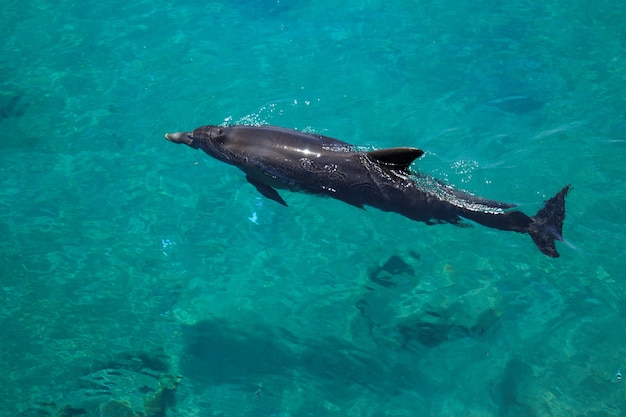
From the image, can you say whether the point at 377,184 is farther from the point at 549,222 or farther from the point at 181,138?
the point at 181,138

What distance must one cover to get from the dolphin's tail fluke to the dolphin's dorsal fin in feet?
5.73

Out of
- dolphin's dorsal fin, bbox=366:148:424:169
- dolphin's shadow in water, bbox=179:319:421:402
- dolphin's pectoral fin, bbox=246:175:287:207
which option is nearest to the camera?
dolphin's dorsal fin, bbox=366:148:424:169

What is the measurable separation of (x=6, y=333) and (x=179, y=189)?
9.85ft

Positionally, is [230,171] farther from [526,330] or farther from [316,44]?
[526,330]

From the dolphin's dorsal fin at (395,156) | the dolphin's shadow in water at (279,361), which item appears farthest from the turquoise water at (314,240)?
the dolphin's dorsal fin at (395,156)

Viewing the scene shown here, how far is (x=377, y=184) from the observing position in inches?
278

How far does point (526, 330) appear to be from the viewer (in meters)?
7.41

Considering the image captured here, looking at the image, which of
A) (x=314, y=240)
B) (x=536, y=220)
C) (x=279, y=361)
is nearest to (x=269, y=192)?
(x=314, y=240)

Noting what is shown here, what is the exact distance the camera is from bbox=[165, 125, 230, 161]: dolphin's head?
8000 millimetres

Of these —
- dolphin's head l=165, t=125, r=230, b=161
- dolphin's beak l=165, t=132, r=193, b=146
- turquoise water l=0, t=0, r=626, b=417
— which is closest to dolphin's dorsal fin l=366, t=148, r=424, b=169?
turquoise water l=0, t=0, r=626, b=417

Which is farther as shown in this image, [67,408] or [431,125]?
[431,125]

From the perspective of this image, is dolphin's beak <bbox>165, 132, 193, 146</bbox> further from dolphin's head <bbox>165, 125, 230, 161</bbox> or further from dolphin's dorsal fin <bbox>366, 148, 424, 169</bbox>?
dolphin's dorsal fin <bbox>366, 148, 424, 169</bbox>

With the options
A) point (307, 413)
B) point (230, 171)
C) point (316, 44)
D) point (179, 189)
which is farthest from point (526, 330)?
point (316, 44)

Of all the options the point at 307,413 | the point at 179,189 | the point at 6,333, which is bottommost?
the point at 307,413
